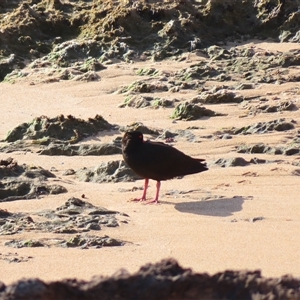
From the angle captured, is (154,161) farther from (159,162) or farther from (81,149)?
(81,149)

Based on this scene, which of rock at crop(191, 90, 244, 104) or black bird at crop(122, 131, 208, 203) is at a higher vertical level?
rock at crop(191, 90, 244, 104)

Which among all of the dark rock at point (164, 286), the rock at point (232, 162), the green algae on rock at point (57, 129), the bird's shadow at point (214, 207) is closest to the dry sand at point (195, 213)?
the bird's shadow at point (214, 207)

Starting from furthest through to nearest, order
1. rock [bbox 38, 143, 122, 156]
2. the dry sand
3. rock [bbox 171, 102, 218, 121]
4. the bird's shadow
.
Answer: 1. rock [bbox 171, 102, 218, 121]
2. rock [bbox 38, 143, 122, 156]
3. the bird's shadow
4. the dry sand

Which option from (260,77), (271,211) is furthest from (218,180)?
(260,77)

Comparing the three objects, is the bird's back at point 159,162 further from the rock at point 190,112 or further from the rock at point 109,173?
the rock at point 190,112

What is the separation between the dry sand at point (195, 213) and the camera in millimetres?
4465

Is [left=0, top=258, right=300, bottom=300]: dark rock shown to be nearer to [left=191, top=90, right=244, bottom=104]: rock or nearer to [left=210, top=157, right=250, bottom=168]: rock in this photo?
[left=210, top=157, right=250, bottom=168]: rock

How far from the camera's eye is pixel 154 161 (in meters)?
6.36

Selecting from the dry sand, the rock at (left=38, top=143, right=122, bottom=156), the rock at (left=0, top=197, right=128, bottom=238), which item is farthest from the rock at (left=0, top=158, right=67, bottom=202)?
the rock at (left=38, top=143, right=122, bottom=156)

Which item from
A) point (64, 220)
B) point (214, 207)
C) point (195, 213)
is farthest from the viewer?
point (214, 207)

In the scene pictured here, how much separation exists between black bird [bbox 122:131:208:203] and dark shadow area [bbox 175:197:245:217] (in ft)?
1.32

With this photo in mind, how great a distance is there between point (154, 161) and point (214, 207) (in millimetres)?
751

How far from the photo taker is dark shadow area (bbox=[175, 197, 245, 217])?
5.67m

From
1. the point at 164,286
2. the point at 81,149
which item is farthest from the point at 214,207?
the point at 164,286
